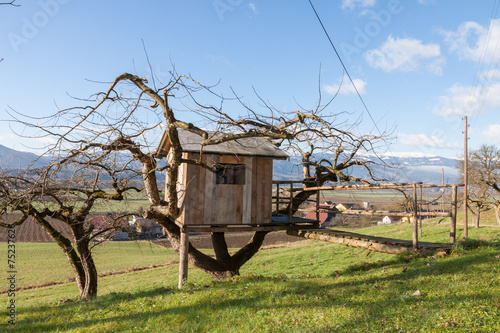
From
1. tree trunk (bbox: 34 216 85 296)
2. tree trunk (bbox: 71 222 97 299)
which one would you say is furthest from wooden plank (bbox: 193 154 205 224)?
tree trunk (bbox: 34 216 85 296)

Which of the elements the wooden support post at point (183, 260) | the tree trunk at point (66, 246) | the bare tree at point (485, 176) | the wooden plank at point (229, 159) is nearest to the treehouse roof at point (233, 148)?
the wooden plank at point (229, 159)

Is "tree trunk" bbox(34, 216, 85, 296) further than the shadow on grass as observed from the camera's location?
Yes

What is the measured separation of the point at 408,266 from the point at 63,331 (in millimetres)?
8429

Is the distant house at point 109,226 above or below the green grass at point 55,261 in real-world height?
above

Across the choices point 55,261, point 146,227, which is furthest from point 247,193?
point 55,261

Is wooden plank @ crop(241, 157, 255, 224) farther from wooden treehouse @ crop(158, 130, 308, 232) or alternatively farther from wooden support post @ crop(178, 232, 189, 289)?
wooden support post @ crop(178, 232, 189, 289)

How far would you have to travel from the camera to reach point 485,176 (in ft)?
91.1

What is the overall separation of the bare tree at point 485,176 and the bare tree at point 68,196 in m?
26.7

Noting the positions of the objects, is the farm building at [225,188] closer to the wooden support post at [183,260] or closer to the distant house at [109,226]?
the wooden support post at [183,260]

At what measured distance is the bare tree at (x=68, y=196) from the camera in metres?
10.9

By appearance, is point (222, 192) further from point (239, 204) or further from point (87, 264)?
point (87, 264)

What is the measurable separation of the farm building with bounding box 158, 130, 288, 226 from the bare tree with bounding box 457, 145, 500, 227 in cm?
2193

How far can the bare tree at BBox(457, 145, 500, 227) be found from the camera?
1057 inches

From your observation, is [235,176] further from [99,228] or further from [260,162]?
[99,228]
